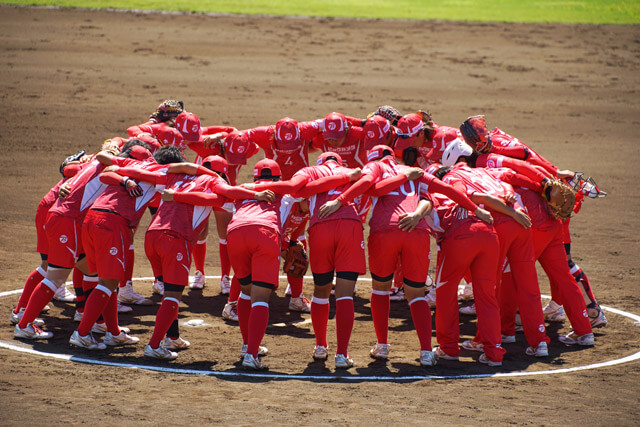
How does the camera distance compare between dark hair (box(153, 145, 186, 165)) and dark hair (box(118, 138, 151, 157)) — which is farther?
dark hair (box(118, 138, 151, 157))

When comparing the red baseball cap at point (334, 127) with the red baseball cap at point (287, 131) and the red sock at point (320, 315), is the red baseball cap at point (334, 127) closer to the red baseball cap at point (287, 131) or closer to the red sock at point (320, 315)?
the red baseball cap at point (287, 131)

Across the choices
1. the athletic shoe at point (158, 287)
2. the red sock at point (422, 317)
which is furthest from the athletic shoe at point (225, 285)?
the red sock at point (422, 317)

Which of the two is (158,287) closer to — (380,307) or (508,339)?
(380,307)

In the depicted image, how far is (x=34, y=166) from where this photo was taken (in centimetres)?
1634

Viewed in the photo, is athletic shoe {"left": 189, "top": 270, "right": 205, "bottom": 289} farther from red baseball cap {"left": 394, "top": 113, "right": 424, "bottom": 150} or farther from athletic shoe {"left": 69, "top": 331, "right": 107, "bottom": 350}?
red baseball cap {"left": 394, "top": 113, "right": 424, "bottom": 150}

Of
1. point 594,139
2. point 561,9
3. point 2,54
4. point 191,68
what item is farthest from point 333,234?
point 561,9

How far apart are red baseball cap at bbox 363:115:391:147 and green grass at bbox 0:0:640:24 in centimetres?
1590

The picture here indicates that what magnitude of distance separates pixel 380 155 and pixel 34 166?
977 cm

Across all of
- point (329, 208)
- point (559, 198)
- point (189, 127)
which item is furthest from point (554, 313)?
point (189, 127)

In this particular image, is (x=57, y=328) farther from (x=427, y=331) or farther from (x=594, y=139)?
(x=594, y=139)

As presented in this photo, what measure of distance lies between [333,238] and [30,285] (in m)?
3.50

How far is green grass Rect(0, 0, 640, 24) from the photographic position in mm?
25484

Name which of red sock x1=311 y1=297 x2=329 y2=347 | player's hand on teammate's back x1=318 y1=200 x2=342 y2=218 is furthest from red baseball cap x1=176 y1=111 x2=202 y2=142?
red sock x1=311 y1=297 x2=329 y2=347

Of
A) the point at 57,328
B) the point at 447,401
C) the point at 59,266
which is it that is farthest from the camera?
the point at 57,328
